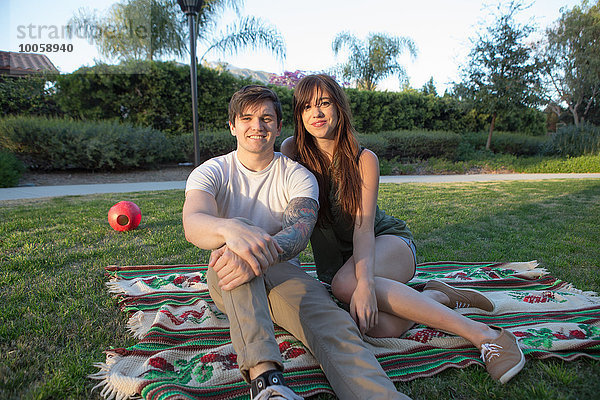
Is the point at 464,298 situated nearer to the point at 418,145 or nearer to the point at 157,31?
the point at 418,145

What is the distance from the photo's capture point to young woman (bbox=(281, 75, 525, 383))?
1983mm

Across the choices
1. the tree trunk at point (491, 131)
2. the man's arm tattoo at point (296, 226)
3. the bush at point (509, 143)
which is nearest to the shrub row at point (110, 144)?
the tree trunk at point (491, 131)

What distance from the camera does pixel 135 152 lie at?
979cm

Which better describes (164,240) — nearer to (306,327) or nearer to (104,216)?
(104,216)

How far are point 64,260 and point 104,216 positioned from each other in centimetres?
198

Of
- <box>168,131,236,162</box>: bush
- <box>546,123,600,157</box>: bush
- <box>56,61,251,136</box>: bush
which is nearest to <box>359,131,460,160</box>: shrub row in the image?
<box>546,123,600,157</box>: bush

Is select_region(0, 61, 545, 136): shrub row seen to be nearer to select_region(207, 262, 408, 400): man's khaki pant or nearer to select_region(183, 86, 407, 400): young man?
select_region(183, 86, 407, 400): young man

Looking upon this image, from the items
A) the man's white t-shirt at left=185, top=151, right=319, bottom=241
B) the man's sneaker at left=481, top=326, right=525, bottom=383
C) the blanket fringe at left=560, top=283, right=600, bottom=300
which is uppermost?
the man's white t-shirt at left=185, top=151, right=319, bottom=241

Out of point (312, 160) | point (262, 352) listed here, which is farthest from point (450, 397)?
point (312, 160)

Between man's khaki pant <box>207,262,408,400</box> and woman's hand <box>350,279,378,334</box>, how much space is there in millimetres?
202

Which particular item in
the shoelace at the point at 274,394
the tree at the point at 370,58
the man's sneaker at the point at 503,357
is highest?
the tree at the point at 370,58

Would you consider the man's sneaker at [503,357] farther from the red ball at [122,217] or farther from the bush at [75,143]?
the bush at [75,143]

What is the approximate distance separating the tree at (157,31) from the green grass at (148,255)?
1011 centimetres

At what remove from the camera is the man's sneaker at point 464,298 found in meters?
2.39
